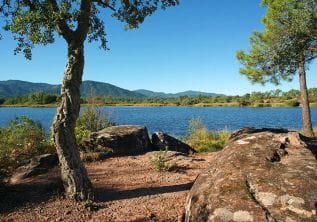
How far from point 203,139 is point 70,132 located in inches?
435

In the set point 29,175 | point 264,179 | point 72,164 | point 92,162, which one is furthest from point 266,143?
point 92,162

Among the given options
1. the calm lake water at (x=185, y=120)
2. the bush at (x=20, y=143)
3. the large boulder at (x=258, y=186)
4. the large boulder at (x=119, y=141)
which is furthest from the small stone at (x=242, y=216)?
the calm lake water at (x=185, y=120)

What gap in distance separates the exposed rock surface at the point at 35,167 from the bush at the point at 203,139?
6969 mm

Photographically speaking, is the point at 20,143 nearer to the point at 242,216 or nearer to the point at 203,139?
the point at 203,139

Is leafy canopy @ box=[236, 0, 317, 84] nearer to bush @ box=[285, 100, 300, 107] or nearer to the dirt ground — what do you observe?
the dirt ground

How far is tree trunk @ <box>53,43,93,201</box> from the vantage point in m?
7.15

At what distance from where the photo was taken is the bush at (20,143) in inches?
409

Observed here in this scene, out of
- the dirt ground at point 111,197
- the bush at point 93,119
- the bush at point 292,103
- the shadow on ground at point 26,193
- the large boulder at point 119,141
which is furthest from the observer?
the bush at point 292,103

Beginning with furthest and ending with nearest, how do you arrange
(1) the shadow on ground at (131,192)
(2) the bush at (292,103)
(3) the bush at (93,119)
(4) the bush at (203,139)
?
(2) the bush at (292,103) → (3) the bush at (93,119) → (4) the bush at (203,139) → (1) the shadow on ground at (131,192)

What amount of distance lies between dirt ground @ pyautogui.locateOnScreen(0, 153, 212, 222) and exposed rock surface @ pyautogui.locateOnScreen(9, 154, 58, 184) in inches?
11.1

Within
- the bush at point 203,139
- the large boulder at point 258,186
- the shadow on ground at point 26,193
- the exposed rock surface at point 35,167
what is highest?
the large boulder at point 258,186

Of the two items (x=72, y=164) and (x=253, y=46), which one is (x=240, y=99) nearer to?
(x=253, y=46)

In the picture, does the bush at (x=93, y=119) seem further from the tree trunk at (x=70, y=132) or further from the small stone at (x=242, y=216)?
the small stone at (x=242, y=216)

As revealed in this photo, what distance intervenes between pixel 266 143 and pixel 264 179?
110cm
